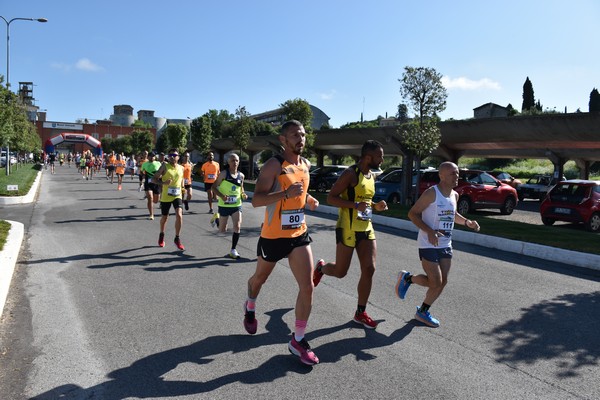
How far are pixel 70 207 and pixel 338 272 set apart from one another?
1333 cm

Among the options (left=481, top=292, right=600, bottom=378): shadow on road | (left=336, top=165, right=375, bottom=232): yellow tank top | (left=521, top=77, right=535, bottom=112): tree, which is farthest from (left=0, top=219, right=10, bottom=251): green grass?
(left=521, top=77, right=535, bottom=112): tree

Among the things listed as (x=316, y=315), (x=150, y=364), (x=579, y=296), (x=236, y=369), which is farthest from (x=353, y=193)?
(x=579, y=296)

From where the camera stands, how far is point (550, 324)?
5.33 m

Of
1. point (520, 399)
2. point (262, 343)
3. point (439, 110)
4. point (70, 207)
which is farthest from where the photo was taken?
point (439, 110)

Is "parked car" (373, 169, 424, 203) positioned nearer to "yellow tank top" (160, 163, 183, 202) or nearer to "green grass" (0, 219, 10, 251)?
"yellow tank top" (160, 163, 183, 202)

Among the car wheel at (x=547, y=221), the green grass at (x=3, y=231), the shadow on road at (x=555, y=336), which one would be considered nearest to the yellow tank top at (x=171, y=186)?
the green grass at (x=3, y=231)

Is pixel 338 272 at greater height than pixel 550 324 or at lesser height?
greater

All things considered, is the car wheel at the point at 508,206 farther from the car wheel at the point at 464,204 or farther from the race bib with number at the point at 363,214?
the race bib with number at the point at 363,214

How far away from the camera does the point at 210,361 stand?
4.04 meters

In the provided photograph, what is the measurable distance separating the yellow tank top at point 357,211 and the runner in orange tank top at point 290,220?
81 cm

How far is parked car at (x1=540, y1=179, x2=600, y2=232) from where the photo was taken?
1391 centimetres

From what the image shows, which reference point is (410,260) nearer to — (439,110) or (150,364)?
(150,364)

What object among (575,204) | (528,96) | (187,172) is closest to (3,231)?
(187,172)

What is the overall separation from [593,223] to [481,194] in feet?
14.3
